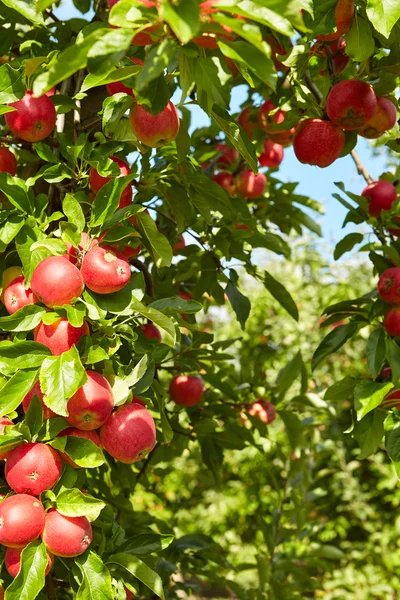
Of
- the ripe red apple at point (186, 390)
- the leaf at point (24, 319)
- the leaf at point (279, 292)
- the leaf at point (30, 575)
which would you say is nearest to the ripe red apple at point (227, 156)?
the leaf at point (279, 292)

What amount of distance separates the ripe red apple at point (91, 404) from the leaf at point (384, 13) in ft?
2.48

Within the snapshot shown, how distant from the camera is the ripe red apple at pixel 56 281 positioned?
1.00m

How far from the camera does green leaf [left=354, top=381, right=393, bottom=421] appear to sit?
1.35 meters

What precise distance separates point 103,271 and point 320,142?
0.69 m

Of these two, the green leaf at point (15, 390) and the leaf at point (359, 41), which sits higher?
the leaf at point (359, 41)

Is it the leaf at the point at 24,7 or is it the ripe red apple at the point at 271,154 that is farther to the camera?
the ripe red apple at the point at 271,154

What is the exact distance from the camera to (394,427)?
135 centimetres

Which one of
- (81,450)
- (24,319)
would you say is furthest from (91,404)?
(24,319)

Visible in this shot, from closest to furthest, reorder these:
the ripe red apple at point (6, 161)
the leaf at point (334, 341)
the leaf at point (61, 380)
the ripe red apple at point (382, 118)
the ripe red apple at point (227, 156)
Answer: the leaf at point (61, 380), the ripe red apple at point (6, 161), the ripe red apple at point (382, 118), the leaf at point (334, 341), the ripe red apple at point (227, 156)

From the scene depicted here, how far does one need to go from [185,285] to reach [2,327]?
107cm

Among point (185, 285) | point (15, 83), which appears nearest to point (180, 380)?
point (185, 285)

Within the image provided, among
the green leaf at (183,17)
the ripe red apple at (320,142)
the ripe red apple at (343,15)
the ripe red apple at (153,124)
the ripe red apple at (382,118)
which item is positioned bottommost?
the ripe red apple at (320,142)

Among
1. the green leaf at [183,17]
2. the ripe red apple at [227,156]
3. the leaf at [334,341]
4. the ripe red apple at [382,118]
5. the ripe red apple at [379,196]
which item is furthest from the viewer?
the ripe red apple at [227,156]

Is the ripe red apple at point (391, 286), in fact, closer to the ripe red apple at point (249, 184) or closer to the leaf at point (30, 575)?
the ripe red apple at point (249, 184)
